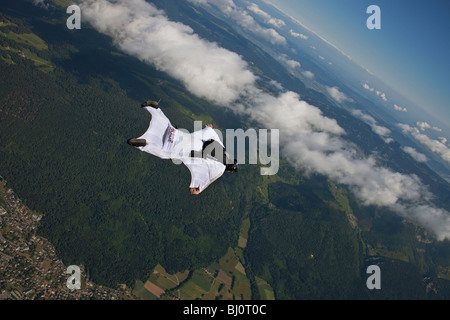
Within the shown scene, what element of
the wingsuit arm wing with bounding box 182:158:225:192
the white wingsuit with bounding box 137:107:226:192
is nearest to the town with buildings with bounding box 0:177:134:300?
the white wingsuit with bounding box 137:107:226:192

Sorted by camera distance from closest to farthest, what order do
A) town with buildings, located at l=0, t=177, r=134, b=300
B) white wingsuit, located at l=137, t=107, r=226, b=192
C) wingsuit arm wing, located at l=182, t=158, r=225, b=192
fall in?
1. wingsuit arm wing, located at l=182, t=158, r=225, b=192
2. white wingsuit, located at l=137, t=107, r=226, b=192
3. town with buildings, located at l=0, t=177, r=134, b=300

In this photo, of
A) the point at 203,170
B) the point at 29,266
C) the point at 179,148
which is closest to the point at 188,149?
the point at 179,148

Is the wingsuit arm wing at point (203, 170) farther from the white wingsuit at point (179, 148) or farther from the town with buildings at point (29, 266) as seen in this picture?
the town with buildings at point (29, 266)

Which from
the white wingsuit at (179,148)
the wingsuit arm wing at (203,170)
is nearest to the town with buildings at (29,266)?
the white wingsuit at (179,148)

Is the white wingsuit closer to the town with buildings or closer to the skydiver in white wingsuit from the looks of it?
the skydiver in white wingsuit

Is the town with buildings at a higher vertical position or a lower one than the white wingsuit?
lower

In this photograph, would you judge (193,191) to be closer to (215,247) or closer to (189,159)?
(189,159)

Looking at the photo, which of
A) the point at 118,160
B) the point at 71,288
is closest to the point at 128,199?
the point at 118,160

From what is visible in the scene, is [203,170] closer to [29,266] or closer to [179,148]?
[179,148]
